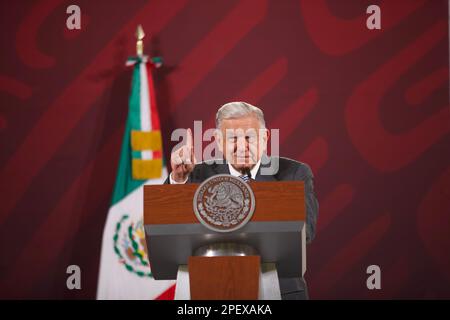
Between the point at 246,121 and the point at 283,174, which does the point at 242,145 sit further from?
the point at 283,174

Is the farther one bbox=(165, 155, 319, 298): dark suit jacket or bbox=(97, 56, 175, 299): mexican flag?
bbox=(97, 56, 175, 299): mexican flag

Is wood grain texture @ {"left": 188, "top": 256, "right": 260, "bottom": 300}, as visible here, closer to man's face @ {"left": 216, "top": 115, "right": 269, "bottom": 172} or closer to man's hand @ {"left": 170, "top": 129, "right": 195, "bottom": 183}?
man's hand @ {"left": 170, "top": 129, "right": 195, "bottom": 183}

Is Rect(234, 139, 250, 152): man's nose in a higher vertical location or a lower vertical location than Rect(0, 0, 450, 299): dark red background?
lower

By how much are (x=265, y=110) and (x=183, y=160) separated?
105 inches

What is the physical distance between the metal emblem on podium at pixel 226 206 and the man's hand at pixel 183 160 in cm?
24

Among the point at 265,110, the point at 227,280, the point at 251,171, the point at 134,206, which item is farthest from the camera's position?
the point at 265,110

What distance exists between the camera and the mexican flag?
13.8 ft

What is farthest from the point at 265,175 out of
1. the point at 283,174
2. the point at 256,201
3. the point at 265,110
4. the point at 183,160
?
the point at 265,110

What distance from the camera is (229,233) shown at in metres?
1.64

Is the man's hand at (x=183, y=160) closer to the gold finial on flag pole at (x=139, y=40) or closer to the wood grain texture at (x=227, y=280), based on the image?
the wood grain texture at (x=227, y=280)

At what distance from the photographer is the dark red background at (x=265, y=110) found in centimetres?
444

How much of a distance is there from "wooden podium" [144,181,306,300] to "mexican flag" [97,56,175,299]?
2525 millimetres

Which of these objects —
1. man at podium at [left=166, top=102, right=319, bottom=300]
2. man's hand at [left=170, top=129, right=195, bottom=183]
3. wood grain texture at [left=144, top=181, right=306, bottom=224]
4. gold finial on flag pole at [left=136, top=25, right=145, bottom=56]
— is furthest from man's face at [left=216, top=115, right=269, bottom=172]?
gold finial on flag pole at [left=136, top=25, right=145, bottom=56]

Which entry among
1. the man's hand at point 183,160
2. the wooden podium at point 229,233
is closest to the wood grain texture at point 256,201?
the wooden podium at point 229,233
